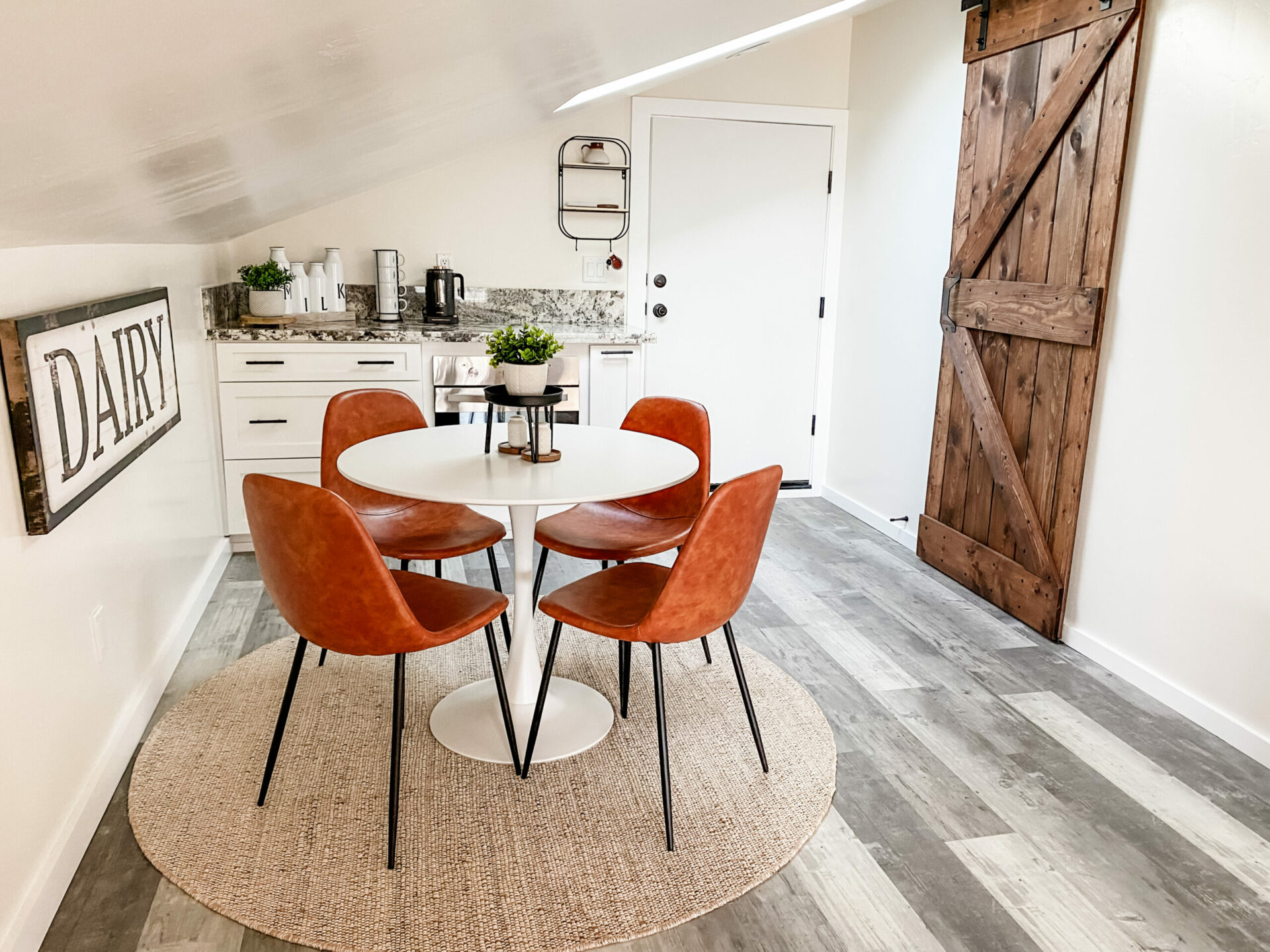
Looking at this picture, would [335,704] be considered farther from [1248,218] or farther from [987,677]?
[1248,218]

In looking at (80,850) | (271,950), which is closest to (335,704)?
(80,850)

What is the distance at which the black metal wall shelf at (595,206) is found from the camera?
14.6 feet

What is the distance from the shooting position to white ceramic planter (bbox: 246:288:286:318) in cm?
386

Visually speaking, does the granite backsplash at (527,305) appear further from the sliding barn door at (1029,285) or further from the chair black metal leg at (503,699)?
the chair black metal leg at (503,699)

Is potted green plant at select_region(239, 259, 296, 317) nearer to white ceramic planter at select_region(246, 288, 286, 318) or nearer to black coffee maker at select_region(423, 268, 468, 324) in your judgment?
white ceramic planter at select_region(246, 288, 286, 318)

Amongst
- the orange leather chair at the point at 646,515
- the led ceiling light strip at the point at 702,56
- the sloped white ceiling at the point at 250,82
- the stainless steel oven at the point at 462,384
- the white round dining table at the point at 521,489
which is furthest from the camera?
the stainless steel oven at the point at 462,384

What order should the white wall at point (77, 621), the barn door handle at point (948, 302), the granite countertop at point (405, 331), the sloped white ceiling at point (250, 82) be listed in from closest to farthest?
1. the sloped white ceiling at point (250, 82)
2. the white wall at point (77, 621)
3. the barn door handle at point (948, 302)
4. the granite countertop at point (405, 331)

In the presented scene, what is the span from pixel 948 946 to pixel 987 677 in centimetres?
124

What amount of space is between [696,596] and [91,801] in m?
1.36

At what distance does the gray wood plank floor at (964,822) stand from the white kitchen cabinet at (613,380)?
1.26 metres

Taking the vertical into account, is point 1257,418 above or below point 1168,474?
above

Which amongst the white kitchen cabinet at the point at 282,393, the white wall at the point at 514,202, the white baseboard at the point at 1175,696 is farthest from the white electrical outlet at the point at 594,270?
the white baseboard at the point at 1175,696

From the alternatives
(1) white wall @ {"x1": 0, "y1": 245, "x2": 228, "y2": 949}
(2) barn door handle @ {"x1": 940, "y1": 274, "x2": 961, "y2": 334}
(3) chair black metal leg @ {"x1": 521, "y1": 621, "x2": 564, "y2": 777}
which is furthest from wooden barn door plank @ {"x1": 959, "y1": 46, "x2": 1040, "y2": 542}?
(1) white wall @ {"x1": 0, "y1": 245, "x2": 228, "y2": 949}

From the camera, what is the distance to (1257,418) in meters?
2.42
